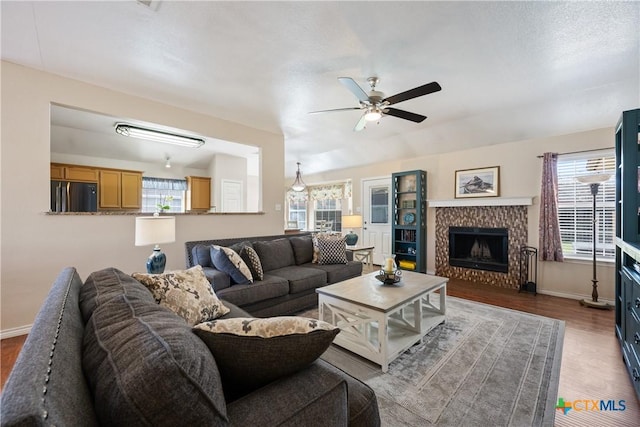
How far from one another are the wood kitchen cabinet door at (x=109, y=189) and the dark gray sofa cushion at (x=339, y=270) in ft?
14.4

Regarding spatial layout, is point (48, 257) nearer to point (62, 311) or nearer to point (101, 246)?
point (101, 246)

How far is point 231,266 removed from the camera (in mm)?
2729

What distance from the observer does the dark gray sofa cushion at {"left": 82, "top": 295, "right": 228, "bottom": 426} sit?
0.57 metres

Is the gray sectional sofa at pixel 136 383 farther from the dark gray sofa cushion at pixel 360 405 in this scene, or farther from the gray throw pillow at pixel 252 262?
the gray throw pillow at pixel 252 262

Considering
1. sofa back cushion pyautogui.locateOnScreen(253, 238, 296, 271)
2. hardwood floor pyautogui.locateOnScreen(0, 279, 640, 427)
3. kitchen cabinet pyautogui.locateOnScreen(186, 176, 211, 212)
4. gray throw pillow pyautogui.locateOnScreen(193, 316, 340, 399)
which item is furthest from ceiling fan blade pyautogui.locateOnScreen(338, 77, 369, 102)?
kitchen cabinet pyautogui.locateOnScreen(186, 176, 211, 212)

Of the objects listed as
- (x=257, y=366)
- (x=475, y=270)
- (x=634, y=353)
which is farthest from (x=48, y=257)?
(x=475, y=270)

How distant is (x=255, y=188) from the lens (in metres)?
8.49

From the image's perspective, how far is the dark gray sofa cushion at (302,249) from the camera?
3836 millimetres

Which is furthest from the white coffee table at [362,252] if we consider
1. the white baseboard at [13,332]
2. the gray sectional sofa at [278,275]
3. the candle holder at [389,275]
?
the white baseboard at [13,332]

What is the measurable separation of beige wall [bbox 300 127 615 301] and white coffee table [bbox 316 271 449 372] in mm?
2486

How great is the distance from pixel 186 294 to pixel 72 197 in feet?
12.9

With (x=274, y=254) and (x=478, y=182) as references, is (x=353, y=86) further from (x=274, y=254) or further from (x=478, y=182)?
(x=478, y=182)

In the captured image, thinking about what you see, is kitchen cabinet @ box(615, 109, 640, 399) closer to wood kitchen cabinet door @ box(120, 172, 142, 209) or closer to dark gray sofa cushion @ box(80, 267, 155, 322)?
dark gray sofa cushion @ box(80, 267, 155, 322)

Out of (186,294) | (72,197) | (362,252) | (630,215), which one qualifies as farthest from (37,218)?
(630,215)
